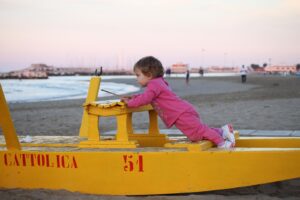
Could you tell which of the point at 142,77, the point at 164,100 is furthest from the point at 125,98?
the point at 164,100

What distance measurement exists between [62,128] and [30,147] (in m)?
5.52

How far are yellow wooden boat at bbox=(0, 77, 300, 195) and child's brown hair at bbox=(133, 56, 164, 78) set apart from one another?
0.46m

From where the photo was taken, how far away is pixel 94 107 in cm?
457

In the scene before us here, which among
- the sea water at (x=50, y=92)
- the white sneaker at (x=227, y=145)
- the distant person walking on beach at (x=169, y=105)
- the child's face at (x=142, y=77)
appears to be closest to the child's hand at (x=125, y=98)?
the distant person walking on beach at (x=169, y=105)

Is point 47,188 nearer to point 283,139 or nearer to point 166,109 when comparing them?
point 166,109

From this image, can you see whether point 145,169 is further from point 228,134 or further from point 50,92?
point 50,92

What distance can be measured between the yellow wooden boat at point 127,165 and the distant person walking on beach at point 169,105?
0.47ft

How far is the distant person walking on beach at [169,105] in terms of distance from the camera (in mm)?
4586

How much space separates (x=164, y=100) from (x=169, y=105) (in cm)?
8

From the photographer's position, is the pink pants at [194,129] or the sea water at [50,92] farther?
the sea water at [50,92]

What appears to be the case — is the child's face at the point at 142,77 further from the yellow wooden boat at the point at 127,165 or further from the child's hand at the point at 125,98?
the yellow wooden boat at the point at 127,165

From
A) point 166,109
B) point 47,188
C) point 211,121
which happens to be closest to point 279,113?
point 211,121

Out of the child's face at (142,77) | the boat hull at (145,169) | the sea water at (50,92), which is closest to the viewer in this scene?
the boat hull at (145,169)

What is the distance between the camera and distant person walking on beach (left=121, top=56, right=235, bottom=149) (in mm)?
4586
